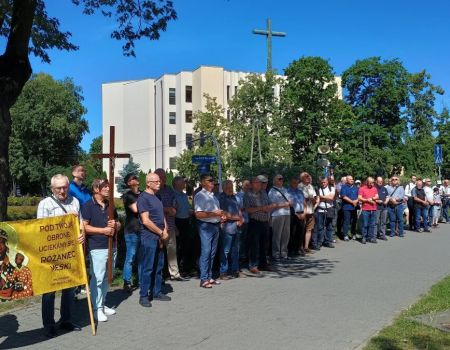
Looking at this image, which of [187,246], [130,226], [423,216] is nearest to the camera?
[130,226]

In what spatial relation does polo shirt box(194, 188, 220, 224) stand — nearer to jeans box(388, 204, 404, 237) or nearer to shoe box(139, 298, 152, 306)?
shoe box(139, 298, 152, 306)

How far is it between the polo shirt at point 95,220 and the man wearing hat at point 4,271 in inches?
46.6

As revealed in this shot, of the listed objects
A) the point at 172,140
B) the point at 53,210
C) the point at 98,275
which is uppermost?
the point at 172,140

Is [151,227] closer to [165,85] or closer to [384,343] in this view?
[384,343]

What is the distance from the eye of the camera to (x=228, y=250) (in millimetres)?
9445

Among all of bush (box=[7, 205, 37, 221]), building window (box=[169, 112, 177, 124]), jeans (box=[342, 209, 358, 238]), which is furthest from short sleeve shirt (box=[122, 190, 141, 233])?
building window (box=[169, 112, 177, 124])

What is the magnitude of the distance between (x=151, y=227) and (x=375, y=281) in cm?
419

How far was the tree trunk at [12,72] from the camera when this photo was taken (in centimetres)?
870

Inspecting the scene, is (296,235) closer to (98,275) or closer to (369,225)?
(369,225)

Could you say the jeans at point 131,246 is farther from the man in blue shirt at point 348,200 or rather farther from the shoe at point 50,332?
the man in blue shirt at point 348,200

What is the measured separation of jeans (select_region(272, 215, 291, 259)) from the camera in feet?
37.8

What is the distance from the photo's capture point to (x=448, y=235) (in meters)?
A: 16.5

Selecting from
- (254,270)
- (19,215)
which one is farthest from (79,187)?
(19,215)

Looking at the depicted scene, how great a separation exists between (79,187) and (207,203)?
2045mm
